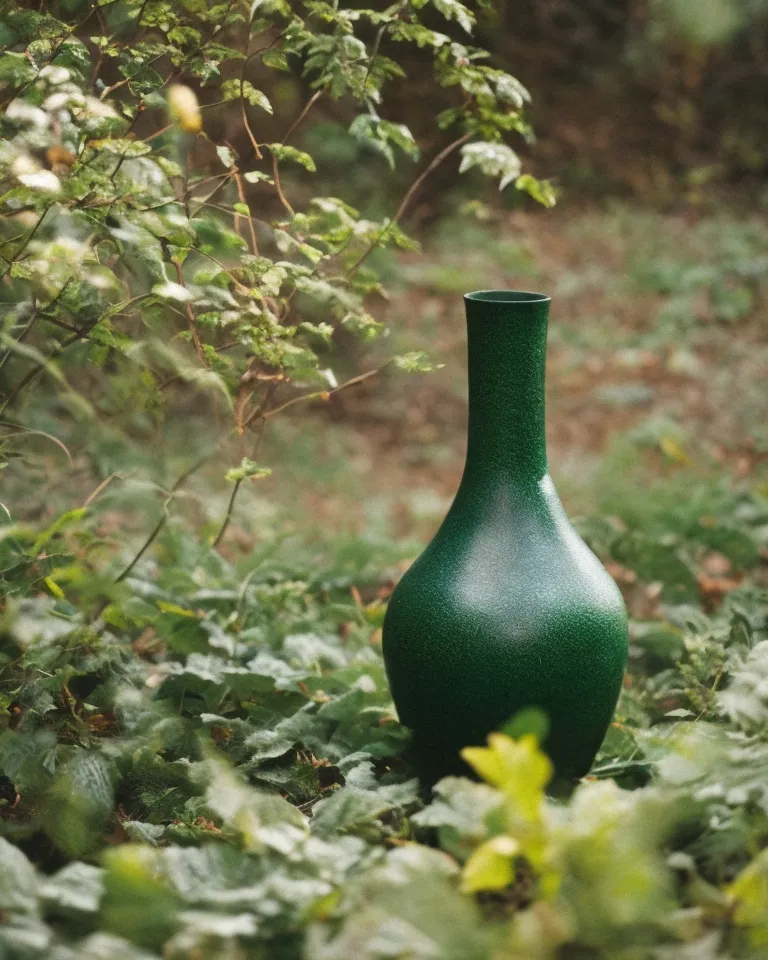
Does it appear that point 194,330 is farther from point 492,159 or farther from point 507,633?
point 507,633

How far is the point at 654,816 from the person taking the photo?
4.36 ft

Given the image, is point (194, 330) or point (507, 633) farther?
point (194, 330)

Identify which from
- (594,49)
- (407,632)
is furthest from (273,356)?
(594,49)

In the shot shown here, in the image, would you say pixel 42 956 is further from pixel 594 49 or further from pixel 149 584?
pixel 594 49

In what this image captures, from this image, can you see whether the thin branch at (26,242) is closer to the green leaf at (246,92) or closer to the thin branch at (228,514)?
the green leaf at (246,92)

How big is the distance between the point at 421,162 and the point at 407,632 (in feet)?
15.4

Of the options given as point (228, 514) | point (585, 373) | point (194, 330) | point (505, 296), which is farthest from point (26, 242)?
point (585, 373)

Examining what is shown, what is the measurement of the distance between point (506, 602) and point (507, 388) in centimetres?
37

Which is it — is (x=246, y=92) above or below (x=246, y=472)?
above

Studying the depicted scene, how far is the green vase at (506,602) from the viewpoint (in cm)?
164

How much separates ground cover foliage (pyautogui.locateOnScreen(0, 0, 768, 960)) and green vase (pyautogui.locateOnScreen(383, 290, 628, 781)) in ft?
0.46

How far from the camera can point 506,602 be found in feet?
5.41

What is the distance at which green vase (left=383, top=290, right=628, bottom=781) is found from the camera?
1641mm

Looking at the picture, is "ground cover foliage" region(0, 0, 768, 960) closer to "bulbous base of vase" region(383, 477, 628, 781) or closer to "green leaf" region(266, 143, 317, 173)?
"green leaf" region(266, 143, 317, 173)
